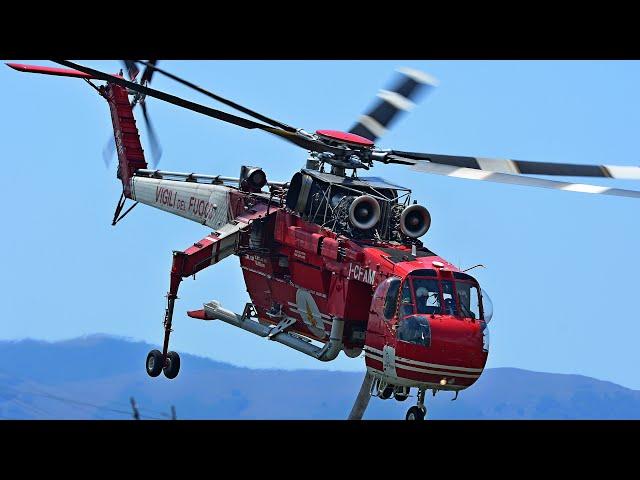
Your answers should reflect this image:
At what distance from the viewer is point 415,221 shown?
76.5 feet

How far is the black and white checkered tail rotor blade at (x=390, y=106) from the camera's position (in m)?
25.7

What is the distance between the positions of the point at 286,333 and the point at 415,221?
375cm

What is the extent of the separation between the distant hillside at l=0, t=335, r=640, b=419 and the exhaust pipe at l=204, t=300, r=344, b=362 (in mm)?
12080

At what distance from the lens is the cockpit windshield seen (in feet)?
69.3

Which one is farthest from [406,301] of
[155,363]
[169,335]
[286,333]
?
[155,363]

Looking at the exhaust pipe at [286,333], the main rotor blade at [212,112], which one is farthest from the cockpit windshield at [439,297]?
the main rotor blade at [212,112]

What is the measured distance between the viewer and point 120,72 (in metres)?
32.4

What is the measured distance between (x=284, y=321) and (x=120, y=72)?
10.3 metres

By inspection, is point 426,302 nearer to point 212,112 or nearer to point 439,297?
point 439,297

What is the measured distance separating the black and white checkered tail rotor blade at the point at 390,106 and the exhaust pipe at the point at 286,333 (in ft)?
14.8
